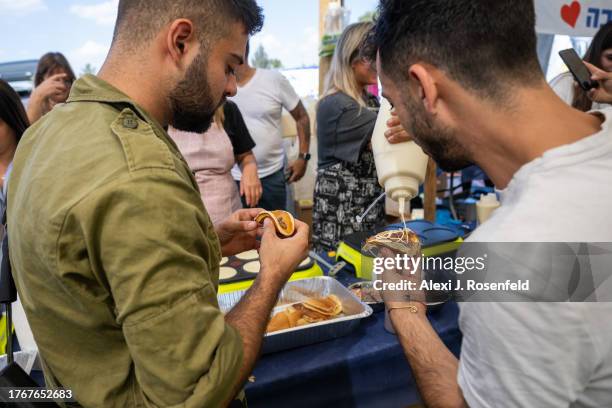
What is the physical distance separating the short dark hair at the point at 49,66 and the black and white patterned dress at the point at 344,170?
1812mm

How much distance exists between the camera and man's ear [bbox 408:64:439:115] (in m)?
0.86

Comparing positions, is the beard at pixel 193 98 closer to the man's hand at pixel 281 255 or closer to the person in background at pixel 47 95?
the man's hand at pixel 281 255

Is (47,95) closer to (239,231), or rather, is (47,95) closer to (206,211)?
(239,231)

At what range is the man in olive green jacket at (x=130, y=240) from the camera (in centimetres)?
65

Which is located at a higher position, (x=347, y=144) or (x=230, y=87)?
(x=230, y=87)

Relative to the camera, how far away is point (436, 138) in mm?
919

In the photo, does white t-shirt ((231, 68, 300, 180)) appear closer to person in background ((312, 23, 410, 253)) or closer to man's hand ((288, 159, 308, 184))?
man's hand ((288, 159, 308, 184))

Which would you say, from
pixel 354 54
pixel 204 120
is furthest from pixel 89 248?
pixel 354 54

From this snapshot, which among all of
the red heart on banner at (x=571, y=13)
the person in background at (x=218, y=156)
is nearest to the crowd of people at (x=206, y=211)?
the person in background at (x=218, y=156)

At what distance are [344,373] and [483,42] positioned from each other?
0.88m

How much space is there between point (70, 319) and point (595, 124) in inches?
37.8

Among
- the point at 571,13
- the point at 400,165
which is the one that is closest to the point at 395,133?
the point at 400,165

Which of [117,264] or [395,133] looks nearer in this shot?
[117,264]

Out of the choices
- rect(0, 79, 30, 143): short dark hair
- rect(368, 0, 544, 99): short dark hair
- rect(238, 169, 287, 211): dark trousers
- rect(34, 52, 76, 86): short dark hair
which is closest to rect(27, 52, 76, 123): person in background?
rect(34, 52, 76, 86): short dark hair
